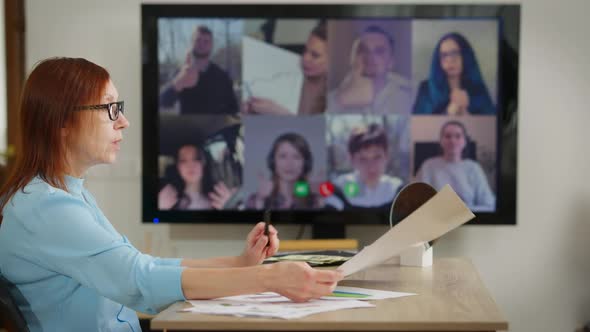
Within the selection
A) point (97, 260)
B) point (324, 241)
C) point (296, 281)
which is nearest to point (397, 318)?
point (296, 281)

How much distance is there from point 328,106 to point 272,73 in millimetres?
292

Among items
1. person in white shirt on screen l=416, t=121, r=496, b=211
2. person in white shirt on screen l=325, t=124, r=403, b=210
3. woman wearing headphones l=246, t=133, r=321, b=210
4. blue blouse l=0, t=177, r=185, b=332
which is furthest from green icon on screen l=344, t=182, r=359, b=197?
blue blouse l=0, t=177, r=185, b=332

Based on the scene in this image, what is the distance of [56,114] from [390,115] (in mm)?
2360

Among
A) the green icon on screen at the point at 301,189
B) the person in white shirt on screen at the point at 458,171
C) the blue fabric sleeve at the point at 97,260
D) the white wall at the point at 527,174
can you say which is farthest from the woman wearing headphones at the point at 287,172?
the blue fabric sleeve at the point at 97,260

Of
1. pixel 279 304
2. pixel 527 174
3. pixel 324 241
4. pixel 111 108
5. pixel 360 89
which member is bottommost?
pixel 324 241

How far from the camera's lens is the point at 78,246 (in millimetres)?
1769

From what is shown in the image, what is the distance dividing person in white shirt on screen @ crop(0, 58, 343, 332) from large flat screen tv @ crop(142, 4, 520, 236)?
1.97 meters

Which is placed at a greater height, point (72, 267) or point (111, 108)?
point (111, 108)

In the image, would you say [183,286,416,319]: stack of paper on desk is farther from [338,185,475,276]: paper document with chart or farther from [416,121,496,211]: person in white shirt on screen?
[416,121,496,211]: person in white shirt on screen

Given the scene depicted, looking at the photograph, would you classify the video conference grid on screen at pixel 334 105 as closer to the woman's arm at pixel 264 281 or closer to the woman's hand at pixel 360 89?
the woman's hand at pixel 360 89

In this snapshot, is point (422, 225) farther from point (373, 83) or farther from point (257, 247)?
point (373, 83)

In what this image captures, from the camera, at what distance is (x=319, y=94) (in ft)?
13.5

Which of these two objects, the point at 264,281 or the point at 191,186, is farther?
the point at 191,186

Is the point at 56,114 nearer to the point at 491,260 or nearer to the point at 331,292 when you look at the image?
the point at 331,292
